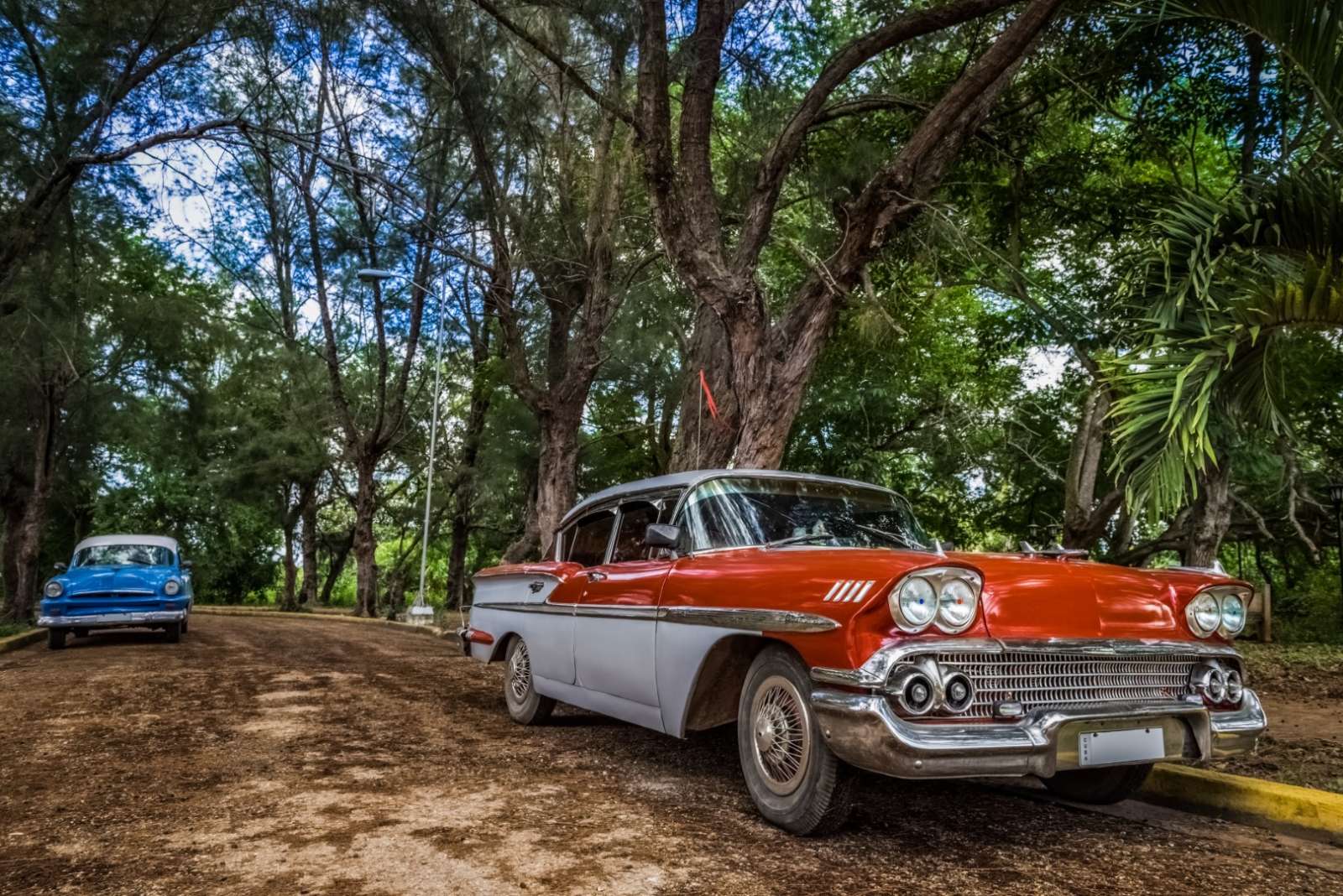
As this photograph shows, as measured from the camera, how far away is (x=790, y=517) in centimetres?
505

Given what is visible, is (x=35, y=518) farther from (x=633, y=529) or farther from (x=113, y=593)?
(x=633, y=529)

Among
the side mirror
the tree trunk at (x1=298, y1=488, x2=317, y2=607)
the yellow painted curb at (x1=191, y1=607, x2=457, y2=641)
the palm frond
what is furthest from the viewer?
the tree trunk at (x1=298, y1=488, x2=317, y2=607)

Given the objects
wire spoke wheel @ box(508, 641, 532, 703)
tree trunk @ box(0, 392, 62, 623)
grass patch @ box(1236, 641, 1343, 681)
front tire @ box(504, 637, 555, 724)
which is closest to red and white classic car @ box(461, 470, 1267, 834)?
front tire @ box(504, 637, 555, 724)

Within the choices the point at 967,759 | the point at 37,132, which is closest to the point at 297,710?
the point at 967,759

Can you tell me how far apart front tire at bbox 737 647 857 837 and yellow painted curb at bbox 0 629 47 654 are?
41.3ft

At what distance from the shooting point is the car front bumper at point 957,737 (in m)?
3.31

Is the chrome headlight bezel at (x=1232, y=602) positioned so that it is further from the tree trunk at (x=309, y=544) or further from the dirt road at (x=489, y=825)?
the tree trunk at (x=309, y=544)

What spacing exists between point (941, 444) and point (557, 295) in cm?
956

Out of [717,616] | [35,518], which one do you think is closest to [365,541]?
[35,518]

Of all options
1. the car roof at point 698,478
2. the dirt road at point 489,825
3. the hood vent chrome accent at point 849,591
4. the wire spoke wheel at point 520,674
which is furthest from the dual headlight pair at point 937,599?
the wire spoke wheel at point 520,674

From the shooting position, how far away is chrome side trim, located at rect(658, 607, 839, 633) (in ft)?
12.0

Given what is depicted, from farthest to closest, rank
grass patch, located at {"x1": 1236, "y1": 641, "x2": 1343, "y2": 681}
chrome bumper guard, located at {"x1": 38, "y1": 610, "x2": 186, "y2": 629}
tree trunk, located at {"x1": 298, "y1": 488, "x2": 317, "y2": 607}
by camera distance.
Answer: tree trunk, located at {"x1": 298, "y1": 488, "x2": 317, "y2": 607} → chrome bumper guard, located at {"x1": 38, "y1": 610, "x2": 186, "y2": 629} → grass patch, located at {"x1": 1236, "y1": 641, "x2": 1343, "y2": 681}

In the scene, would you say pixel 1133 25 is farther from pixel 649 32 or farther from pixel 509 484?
pixel 509 484

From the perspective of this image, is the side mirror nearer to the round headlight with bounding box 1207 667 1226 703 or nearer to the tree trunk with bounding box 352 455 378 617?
the round headlight with bounding box 1207 667 1226 703
